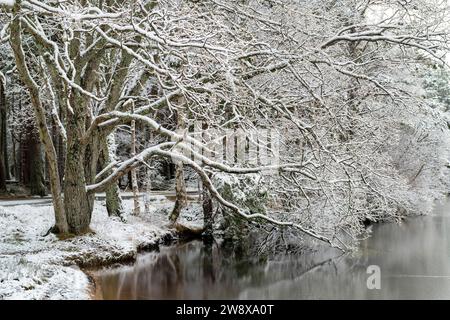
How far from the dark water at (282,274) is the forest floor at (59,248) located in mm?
581

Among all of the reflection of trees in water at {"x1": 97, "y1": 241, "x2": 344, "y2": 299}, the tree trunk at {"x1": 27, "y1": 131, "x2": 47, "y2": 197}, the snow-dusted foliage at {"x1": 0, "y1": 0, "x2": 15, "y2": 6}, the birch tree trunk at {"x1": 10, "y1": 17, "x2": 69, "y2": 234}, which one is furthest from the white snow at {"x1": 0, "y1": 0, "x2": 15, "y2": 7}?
the tree trunk at {"x1": 27, "y1": 131, "x2": 47, "y2": 197}

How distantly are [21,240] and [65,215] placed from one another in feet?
4.00

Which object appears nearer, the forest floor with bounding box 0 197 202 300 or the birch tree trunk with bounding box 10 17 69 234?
the forest floor with bounding box 0 197 202 300

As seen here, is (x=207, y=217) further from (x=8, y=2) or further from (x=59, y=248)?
(x=8, y=2)

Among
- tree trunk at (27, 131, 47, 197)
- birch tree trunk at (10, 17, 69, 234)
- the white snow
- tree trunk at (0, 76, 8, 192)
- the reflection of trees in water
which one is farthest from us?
tree trunk at (0, 76, 8, 192)

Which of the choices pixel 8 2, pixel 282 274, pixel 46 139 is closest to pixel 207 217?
pixel 282 274

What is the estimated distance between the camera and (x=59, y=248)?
1282 centimetres

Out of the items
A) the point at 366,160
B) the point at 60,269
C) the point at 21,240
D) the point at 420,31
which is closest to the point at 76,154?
the point at 21,240

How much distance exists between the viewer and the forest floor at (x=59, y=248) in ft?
29.1

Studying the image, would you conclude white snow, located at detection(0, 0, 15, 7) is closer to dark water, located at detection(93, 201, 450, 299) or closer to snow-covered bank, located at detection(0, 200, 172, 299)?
snow-covered bank, located at detection(0, 200, 172, 299)

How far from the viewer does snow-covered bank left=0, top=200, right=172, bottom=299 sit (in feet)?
29.1

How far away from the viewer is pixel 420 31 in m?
11.9

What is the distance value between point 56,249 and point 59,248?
10 centimetres

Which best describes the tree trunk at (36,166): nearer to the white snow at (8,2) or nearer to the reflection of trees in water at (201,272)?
the reflection of trees in water at (201,272)
